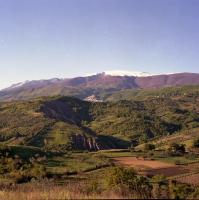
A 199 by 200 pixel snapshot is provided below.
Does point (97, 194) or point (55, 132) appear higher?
point (97, 194)

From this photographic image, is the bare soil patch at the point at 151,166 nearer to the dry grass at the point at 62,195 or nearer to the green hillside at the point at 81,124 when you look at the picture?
the green hillside at the point at 81,124

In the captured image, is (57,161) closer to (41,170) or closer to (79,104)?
(41,170)

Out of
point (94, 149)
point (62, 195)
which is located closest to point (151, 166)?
point (94, 149)

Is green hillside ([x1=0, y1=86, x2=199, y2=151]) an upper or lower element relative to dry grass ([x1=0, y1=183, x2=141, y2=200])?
lower

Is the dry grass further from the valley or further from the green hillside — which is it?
the green hillside

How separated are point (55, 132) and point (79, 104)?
6843 cm

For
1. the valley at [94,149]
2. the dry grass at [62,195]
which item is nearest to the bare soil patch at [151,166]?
the valley at [94,149]

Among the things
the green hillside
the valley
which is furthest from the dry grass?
the green hillside

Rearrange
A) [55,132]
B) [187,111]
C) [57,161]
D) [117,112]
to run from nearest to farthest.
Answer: [57,161], [55,132], [117,112], [187,111]

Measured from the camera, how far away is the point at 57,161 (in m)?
64.1

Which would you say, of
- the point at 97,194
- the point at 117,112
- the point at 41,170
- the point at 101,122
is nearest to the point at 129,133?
the point at 101,122

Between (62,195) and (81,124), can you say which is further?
(81,124)

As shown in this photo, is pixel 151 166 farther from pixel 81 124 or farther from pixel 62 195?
→ pixel 81 124

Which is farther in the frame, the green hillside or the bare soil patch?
the green hillside
